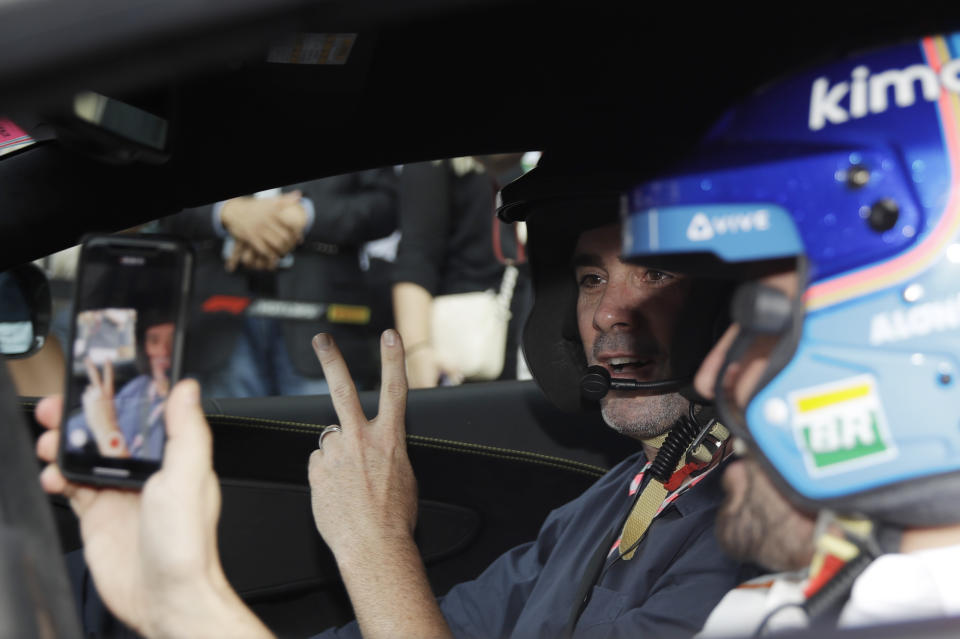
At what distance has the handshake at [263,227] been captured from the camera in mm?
1482

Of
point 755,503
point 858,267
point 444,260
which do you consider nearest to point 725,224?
point 858,267

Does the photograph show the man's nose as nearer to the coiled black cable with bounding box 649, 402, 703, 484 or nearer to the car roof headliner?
the coiled black cable with bounding box 649, 402, 703, 484

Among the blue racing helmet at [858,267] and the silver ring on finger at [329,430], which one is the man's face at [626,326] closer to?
the silver ring on finger at [329,430]

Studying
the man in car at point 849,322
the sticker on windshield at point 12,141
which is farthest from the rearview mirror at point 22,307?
the man in car at point 849,322

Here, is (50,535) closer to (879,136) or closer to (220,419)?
(879,136)

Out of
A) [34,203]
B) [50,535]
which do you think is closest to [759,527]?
[50,535]

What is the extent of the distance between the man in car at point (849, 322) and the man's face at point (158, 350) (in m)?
0.42

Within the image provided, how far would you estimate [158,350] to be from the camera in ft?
2.85

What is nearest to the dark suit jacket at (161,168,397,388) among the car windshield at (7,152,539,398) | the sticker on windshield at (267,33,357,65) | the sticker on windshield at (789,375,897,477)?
the car windshield at (7,152,539,398)

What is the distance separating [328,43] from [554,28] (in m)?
0.22

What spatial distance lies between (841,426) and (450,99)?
2.03 feet

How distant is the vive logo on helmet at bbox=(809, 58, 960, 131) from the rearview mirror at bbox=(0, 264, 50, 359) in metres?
0.84

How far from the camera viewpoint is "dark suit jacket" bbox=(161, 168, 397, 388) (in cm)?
154

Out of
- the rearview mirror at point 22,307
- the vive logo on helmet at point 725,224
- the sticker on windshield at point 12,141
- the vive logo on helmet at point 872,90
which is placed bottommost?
the rearview mirror at point 22,307
